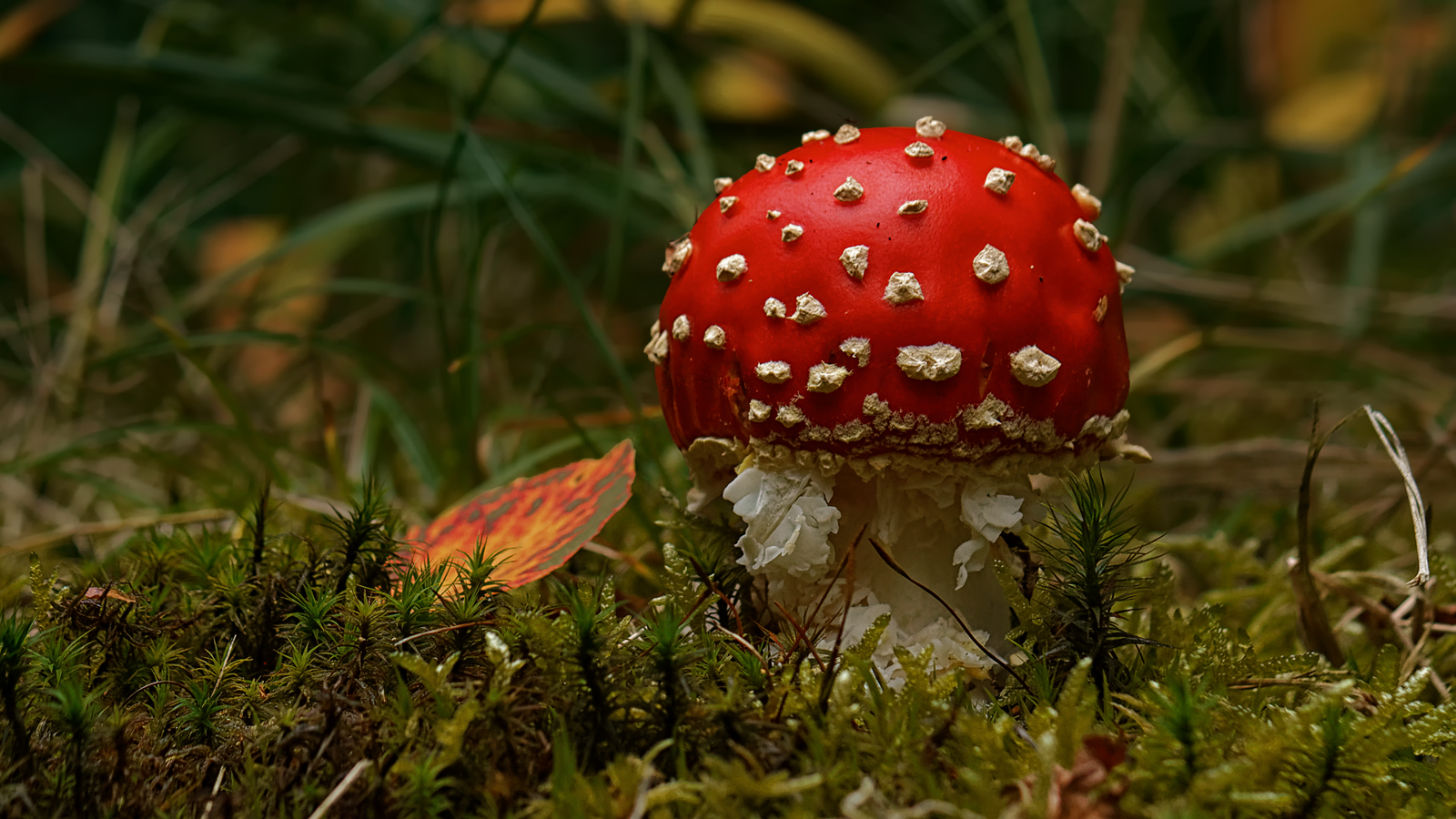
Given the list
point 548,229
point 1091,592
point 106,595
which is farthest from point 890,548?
point 548,229

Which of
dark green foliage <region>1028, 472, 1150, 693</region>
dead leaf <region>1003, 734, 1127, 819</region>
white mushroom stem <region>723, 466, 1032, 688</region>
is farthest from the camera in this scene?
white mushroom stem <region>723, 466, 1032, 688</region>

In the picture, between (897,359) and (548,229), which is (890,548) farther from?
(548,229)

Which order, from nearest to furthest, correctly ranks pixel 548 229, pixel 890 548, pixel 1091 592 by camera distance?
pixel 1091 592 → pixel 890 548 → pixel 548 229

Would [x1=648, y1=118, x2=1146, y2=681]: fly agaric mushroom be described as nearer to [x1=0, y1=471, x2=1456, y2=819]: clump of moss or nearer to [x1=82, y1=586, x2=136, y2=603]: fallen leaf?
[x1=0, y1=471, x2=1456, y2=819]: clump of moss

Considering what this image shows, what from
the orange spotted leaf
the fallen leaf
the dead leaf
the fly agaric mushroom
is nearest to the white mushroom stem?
the fly agaric mushroom

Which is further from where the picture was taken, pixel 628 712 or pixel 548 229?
pixel 548 229

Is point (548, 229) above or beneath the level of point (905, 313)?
beneath

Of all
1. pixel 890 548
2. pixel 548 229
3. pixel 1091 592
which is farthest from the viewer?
pixel 548 229
